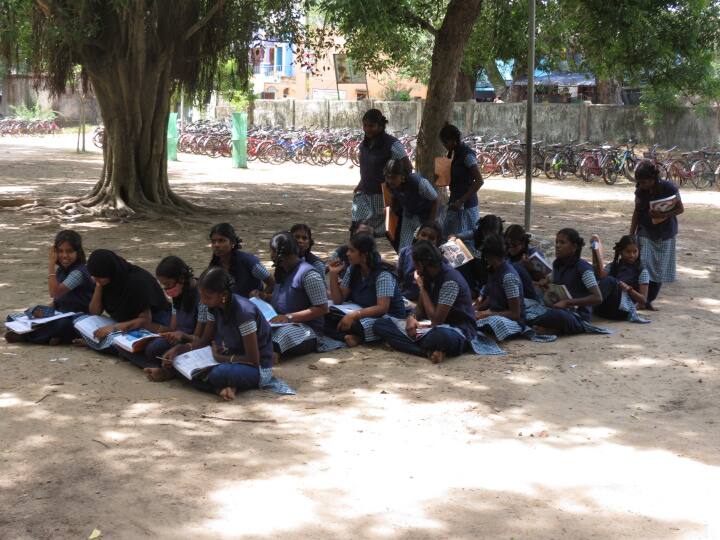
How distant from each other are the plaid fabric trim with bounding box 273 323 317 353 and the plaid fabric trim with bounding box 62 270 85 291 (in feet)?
4.50

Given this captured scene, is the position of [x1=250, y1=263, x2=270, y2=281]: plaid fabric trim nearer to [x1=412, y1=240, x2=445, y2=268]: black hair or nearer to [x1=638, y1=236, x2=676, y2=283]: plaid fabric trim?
[x1=412, y1=240, x2=445, y2=268]: black hair

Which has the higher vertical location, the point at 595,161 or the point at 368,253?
the point at 595,161

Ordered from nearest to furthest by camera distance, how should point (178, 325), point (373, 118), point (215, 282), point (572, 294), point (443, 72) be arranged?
point (215, 282)
point (178, 325)
point (572, 294)
point (373, 118)
point (443, 72)

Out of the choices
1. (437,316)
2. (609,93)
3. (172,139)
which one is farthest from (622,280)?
(609,93)

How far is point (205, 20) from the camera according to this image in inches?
521

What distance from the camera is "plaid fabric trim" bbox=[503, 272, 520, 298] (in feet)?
22.1

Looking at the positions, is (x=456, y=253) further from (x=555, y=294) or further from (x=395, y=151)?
(x=395, y=151)

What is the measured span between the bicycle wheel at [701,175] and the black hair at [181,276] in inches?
629

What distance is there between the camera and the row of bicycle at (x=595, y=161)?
2003 centimetres

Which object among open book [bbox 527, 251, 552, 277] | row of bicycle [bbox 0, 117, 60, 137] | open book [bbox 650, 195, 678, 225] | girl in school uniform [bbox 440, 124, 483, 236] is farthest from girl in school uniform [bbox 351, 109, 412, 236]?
row of bicycle [bbox 0, 117, 60, 137]

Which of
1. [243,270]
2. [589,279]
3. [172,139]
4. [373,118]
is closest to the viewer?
[243,270]

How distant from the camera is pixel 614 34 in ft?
35.5

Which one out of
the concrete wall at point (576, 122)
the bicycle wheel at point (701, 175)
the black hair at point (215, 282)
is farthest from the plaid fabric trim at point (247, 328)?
the concrete wall at point (576, 122)

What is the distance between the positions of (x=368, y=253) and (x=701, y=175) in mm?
15093
